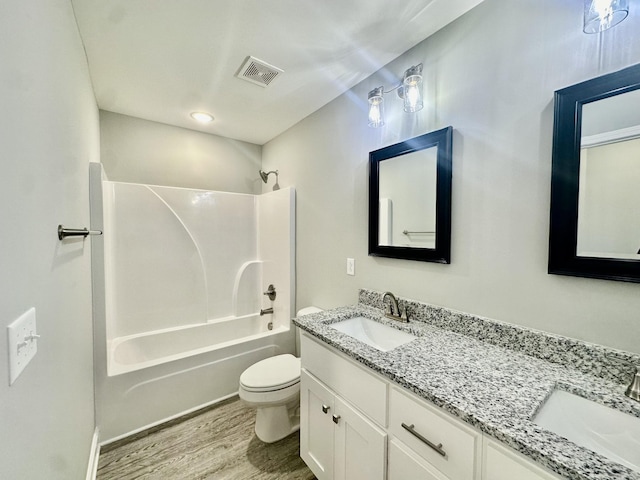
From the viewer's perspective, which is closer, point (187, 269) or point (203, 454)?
point (203, 454)

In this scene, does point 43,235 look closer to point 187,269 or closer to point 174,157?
point 187,269

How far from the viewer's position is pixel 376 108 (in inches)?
A: 62.7

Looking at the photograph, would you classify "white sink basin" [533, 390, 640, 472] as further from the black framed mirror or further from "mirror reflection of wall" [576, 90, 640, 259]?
the black framed mirror

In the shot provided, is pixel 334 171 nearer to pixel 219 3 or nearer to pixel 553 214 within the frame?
pixel 219 3

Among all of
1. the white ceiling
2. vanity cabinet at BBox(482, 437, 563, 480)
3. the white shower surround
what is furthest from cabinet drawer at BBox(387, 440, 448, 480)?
the white ceiling

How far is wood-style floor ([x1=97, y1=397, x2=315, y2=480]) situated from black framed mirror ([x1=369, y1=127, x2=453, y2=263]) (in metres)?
1.42

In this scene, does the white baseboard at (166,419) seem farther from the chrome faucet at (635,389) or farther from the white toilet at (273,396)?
the chrome faucet at (635,389)

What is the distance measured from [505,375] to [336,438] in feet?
2.66

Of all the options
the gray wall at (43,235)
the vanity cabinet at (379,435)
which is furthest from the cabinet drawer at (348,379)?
the gray wall at (43,235)

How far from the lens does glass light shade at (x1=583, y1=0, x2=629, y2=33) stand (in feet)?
2.77

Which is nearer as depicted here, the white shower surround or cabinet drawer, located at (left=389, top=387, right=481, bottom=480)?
cabinet drawer, located at (left=389, top=387, right=481, bottom=480)

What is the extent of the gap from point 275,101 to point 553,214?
194 centimetres

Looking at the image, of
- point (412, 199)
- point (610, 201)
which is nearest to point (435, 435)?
point (610, 201)

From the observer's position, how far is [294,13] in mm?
1282
